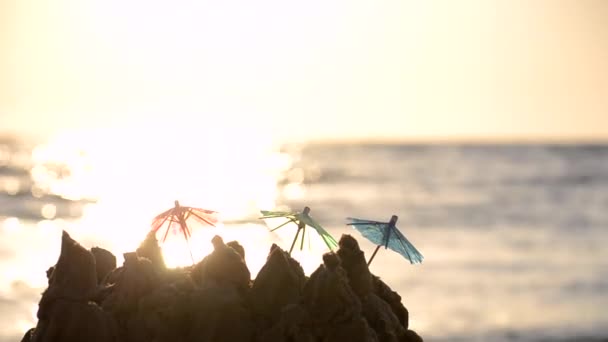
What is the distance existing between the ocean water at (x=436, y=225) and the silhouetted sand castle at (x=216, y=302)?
897 inches

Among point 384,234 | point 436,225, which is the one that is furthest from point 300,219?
point 436,225

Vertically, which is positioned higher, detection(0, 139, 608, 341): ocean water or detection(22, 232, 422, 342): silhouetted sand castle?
detection(0, 139, 608, 341): ocean water

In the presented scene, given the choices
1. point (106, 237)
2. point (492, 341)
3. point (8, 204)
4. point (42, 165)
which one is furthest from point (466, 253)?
point (42, 165)

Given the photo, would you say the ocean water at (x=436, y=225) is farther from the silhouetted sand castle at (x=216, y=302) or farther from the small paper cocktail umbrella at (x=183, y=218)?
the silhouetted sand castle at (x=216, y=302)

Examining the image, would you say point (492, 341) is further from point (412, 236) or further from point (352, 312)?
point (412, 236)

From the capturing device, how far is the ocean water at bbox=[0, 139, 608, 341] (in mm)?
38906

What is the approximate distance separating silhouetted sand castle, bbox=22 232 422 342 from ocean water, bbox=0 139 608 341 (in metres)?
22.8

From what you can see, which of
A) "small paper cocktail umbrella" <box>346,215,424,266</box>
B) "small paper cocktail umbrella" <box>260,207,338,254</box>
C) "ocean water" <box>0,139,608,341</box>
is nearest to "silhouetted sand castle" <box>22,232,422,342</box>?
"small paper cocktail umbrella" <box>260,207,338,254</box>

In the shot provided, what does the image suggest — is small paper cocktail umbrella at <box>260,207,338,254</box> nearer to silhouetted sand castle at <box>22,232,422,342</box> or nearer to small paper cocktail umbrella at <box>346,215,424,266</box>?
silhouetted sand castle at <box>22,232,422,342</box>

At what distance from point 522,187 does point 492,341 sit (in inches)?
3393

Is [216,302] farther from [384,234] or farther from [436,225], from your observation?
[436,225]

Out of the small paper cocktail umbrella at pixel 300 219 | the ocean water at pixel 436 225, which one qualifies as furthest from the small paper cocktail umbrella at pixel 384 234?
the ocean water at pixel 436 225

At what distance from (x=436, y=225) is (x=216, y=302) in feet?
211

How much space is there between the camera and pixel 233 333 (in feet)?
27.2
